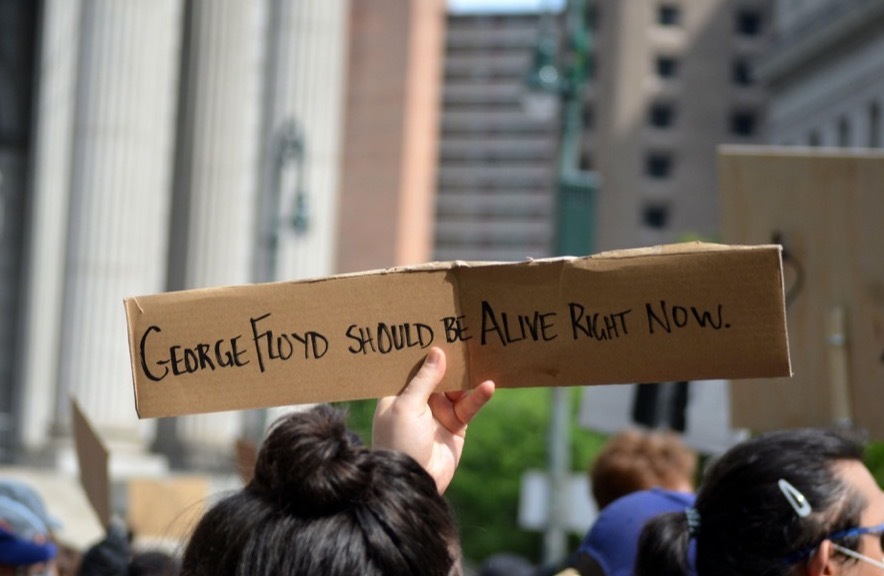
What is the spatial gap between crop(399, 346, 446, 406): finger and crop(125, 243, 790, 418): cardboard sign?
19 mm

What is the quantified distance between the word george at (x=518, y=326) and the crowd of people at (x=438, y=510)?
0.08 metres

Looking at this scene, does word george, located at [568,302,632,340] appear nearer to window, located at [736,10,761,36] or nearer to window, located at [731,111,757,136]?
window, located at [736,10,761,36]

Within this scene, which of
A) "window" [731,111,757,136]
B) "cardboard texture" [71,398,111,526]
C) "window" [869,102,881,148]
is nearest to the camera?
"cardboard texture" [71,398,111,526]

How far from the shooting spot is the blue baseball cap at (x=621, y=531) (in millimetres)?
4559

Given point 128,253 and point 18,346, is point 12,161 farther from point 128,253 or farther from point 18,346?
point 128,253

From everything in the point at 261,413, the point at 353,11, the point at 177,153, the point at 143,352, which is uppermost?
the point at 353,11

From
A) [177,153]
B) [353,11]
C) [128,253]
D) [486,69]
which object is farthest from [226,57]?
[486,69]

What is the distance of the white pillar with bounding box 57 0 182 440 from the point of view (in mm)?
25391

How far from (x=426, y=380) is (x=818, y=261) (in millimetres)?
2383

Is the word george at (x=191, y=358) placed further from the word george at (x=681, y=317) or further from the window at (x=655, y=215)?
the window at (x=655, y=215)

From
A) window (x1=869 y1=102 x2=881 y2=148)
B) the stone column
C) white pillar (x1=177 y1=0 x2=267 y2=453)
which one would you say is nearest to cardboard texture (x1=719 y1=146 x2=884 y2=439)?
the stone column

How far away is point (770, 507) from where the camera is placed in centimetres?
340

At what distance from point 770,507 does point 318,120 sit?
24319 mm

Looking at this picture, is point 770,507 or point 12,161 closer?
point 770,507
